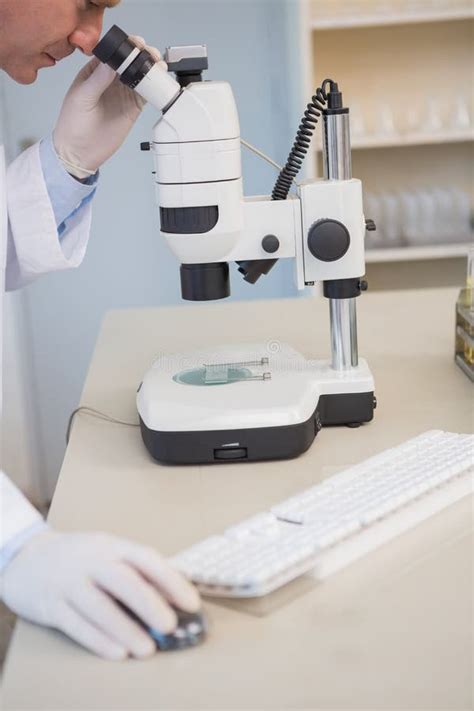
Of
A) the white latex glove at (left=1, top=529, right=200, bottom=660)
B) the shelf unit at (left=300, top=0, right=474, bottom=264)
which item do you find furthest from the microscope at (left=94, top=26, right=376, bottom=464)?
the shelf unit at (left=300, top=0, right=474, bottom=264)

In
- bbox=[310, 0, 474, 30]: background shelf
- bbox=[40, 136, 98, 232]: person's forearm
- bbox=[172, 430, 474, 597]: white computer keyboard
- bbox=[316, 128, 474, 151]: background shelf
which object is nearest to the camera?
bbox=[172, 430, 474, 597]: white computer keyboard

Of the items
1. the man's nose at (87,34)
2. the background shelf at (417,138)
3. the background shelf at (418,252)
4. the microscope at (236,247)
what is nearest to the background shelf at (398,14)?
the background shelf at (417,138)

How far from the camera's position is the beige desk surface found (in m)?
0.72

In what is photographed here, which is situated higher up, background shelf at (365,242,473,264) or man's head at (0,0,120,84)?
man's head at (0,0,120,84)

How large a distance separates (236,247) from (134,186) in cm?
223

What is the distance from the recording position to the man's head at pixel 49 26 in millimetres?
1404

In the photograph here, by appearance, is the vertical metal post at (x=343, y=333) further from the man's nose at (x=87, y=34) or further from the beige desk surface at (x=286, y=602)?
the man's nose at (x=87, y=34)

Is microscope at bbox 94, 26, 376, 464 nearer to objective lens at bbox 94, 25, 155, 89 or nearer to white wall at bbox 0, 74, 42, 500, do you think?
objective lens at bbox 94, 25, 155, 89

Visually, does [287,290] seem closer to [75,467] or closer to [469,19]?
[469,19]

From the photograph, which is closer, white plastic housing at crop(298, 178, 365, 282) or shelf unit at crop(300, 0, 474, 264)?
white plastic housing at crop(298, 178, 365, 282)

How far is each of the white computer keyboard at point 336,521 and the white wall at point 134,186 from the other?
2.25 metres

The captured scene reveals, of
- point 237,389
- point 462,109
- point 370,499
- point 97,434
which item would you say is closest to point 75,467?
point 97,434

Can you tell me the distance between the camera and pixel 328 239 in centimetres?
125

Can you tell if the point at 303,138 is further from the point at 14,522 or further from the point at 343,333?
the point at 14,522
